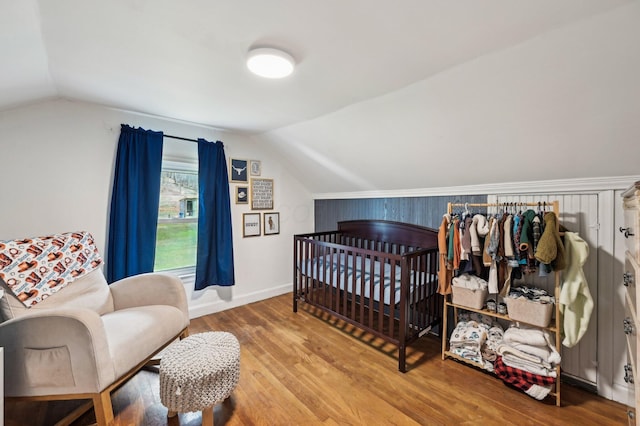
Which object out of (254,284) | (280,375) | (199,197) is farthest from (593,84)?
(254,284)

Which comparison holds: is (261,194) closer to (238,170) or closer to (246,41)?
(238,170)

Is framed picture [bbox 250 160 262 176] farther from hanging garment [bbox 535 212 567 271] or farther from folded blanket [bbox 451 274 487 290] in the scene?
hanging garment [bbox 535 212 567 271]

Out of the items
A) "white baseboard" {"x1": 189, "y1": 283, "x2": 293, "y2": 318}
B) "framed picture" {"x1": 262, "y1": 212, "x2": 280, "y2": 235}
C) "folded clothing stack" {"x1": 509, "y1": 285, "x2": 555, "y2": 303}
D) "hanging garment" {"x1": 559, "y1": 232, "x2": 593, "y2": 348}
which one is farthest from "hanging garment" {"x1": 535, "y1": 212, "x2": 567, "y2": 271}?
"white baseboard" {"x1": 189, "y1": 283, "x2": 293, "y2": 318}

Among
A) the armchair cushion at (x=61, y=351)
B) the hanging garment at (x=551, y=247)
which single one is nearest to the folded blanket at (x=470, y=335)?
the hanging garment at (x=551, y=247)

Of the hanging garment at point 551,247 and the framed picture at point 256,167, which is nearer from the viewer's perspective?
the hanging garment at point 551,247

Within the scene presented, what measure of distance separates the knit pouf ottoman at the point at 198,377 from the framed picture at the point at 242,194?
1.95m

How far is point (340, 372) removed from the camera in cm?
198

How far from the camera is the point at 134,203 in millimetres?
2447

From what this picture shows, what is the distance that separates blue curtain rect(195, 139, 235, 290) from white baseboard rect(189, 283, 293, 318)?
0.83ft

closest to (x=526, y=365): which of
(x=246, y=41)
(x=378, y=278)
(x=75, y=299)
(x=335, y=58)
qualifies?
(x=378, y=278)

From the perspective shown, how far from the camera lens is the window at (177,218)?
9.35 ft

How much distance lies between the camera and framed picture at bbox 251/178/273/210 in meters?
3.37

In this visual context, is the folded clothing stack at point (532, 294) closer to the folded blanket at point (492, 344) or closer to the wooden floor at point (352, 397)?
the folded blanket at point (492, 344)

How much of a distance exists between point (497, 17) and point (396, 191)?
1.88 m
